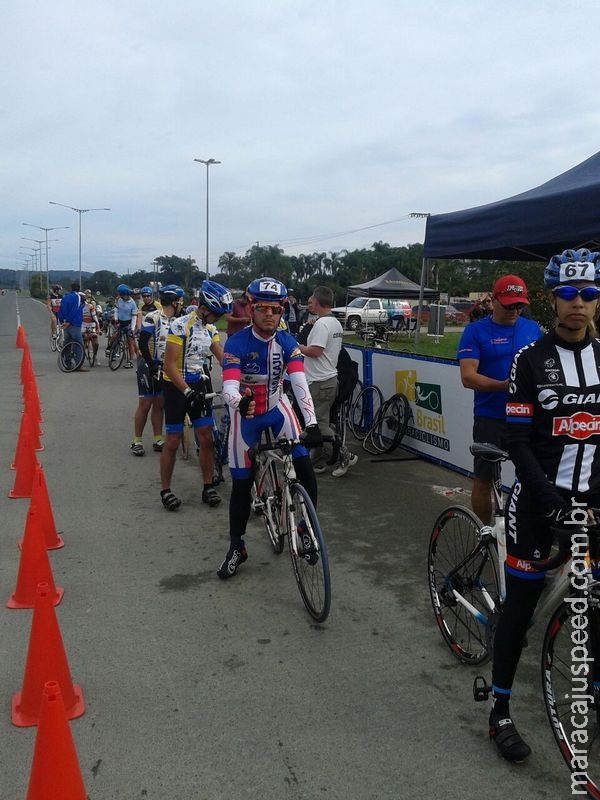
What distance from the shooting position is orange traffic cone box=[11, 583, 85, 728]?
123 inches

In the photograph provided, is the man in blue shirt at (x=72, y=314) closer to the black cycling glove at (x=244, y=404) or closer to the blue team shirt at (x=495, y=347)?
the black cycling glove at (x=244, y=404)

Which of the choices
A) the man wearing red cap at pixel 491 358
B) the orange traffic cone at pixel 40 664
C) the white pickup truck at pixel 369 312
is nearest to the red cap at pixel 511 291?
the man wearing red cap at pixel 491 358

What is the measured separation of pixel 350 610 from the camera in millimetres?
4316

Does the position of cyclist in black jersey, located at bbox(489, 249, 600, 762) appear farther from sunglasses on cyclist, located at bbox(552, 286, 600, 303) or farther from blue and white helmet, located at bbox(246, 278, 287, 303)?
blue and white helmet, located at bbox(246, 278, 287, 303)

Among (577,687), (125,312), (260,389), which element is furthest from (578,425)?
(125,312)

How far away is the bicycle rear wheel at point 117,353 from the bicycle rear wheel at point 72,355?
78 cm

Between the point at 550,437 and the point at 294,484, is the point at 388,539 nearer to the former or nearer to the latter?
the point at 294,484

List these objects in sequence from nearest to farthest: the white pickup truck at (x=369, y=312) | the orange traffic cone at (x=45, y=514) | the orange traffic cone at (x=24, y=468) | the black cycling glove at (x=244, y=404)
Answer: the black cycling glove at (x=244, y=404), the orange traffic cone at (x=45, y=514), the orange traffic cone at (x=24, y=468), the white pickup truck at (x=369, y=312)

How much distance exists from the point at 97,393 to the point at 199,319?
297 inches

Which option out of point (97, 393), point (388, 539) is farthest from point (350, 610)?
point (97, 393)

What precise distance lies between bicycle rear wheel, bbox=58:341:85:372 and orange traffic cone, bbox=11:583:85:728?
1390cm

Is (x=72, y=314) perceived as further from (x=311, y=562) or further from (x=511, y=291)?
(x=511, y=291)

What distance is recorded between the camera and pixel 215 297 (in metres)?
5.98

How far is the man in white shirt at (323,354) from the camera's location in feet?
23.7
